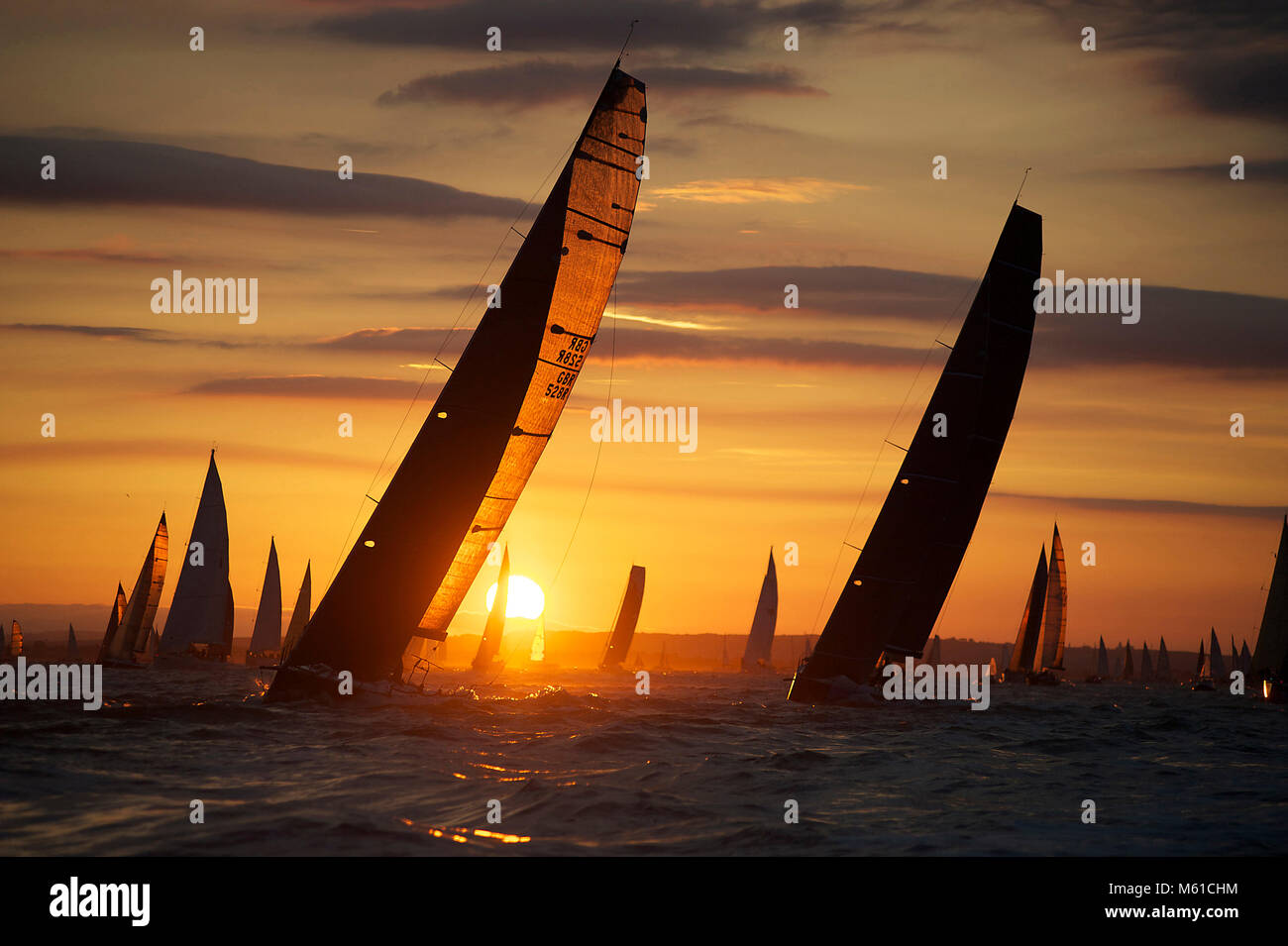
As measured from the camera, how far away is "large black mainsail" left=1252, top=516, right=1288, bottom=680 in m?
51.2

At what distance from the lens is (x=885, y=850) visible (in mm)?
11734

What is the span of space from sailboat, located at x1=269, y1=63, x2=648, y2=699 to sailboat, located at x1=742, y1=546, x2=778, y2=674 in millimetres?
79816

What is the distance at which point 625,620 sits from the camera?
9212 centimetres

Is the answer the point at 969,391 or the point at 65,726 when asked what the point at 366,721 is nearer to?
the point at 65,726

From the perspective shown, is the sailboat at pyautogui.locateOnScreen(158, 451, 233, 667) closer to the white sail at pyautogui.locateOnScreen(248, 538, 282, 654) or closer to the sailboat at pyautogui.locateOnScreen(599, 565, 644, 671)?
the white sail at pyautogui.locateOnScreen(248, 538, 282, 654)

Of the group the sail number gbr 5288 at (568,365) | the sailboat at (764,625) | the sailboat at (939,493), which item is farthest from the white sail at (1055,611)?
the sail number gbr 5288 at (568,365)

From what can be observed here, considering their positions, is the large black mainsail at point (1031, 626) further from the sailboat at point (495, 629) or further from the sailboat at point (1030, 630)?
the sailboat at point (495, 629)

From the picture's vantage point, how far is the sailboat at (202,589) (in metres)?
56.2

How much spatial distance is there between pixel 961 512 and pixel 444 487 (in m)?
18.0

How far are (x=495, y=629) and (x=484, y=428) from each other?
164 ft

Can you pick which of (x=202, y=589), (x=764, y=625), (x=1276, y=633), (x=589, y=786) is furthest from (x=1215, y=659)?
(x=589, y=786)

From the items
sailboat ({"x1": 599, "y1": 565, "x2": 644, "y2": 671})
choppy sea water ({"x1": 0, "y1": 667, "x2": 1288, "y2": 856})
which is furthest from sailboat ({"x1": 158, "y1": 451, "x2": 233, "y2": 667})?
sailboat ({"x1": 599, "y1": 565, "x2": 644, "y2": 671})

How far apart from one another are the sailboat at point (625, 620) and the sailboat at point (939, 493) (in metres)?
56.2
